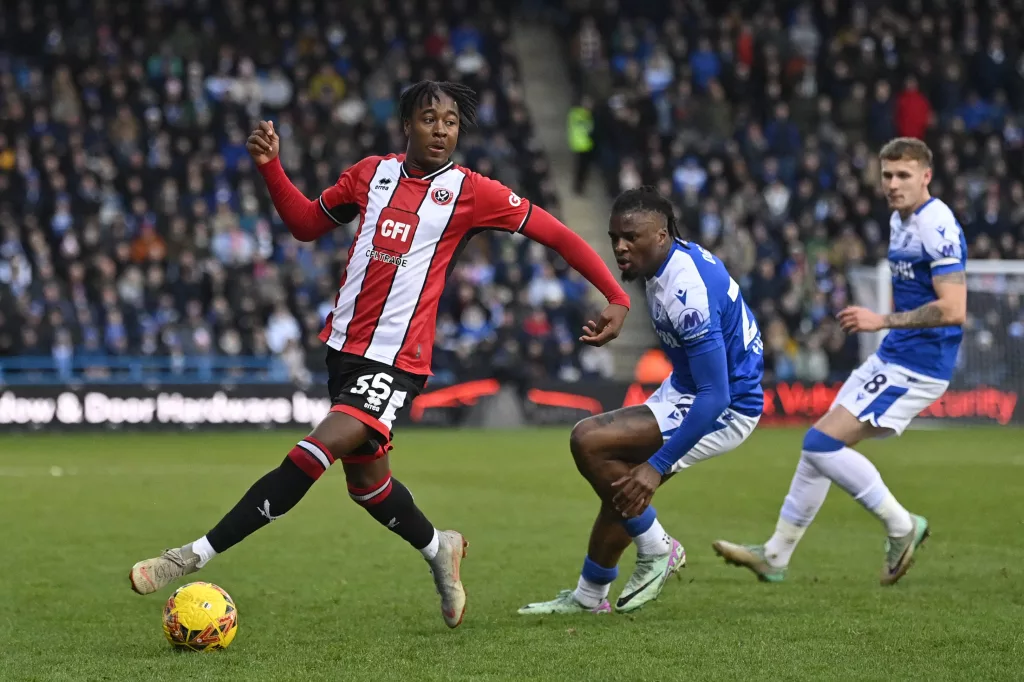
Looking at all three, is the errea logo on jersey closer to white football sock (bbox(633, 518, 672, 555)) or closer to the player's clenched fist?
the player's clenched fist

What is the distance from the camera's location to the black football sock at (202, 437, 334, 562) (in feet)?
19.0

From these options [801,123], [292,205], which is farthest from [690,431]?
[801,123]

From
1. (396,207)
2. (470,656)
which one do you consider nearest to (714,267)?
(396,207)

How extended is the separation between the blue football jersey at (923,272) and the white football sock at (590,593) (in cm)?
237

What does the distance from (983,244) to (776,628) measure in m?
19.2

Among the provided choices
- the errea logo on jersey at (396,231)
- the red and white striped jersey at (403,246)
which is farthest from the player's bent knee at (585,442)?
the errea logo on jersey at (396,231)

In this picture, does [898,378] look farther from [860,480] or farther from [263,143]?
[263,143]

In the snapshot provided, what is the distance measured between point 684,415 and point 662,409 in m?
0.12

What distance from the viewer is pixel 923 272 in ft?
25.9

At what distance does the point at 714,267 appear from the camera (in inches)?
259

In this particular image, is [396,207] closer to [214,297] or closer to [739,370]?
[739,370]

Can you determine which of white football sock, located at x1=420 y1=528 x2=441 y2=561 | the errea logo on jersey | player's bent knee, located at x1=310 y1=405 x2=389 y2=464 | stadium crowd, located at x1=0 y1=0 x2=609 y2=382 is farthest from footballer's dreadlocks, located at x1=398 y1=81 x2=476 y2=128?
stadium crowd, located at x1=0 y1=0 x2=609 y2=382

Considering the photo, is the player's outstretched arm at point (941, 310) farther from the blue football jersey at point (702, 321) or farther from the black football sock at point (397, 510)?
the black football sock at point (397, 510)

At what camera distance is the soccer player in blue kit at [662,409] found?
6.19 metres
